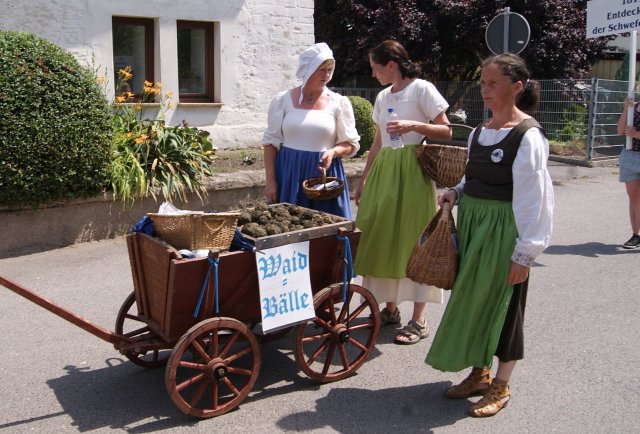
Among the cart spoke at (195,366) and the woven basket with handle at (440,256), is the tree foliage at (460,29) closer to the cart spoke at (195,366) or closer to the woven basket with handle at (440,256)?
the woven basket with handle at (440,256)

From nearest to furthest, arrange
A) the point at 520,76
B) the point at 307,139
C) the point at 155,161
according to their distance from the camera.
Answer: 1. the point at 520,76
2. the point at 307,139
3. the point at 155,161

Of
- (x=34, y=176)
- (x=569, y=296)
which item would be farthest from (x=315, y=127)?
(x=34, y=176)

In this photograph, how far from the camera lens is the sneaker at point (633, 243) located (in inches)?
289

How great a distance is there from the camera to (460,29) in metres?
17.1

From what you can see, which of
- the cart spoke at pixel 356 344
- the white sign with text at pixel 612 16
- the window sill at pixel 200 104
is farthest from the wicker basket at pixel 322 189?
the window sill at pixel 200 104

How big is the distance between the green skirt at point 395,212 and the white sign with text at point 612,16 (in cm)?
500

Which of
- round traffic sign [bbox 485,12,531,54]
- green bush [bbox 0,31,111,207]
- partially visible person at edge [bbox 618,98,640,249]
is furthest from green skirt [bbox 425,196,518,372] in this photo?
round traffic sign [bbox 485,12,531,54]

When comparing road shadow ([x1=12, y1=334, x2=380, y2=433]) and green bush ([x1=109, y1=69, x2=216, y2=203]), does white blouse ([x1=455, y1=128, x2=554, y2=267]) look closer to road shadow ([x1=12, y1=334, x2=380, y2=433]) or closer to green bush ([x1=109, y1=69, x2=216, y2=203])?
road shadow ([x1=12, y1=334, x2=380, y2=433])

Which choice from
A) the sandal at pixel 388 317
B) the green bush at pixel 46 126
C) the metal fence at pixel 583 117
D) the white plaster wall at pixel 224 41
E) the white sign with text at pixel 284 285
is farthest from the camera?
the metal fence at pixel 583 117

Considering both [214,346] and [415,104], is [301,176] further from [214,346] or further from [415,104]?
[214,346]

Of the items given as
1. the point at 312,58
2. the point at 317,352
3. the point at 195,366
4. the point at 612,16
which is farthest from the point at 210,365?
the point at 612,16

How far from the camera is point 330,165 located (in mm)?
4695

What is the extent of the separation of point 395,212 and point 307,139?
29.8 inches

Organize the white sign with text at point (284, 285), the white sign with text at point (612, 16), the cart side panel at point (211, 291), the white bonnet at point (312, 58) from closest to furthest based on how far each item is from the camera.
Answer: the cart side panel at point (211, 291) < the white sign with text at point (284, 285) < the white bonnet at point (312, 58) < the white sign with text at point (612, 16)
